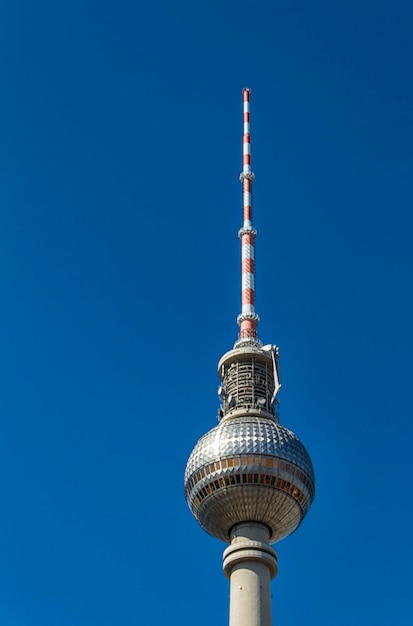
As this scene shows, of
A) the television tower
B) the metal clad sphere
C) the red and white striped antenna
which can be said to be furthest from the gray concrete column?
the red and white striped antenna

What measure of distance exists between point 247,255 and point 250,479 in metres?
28.8

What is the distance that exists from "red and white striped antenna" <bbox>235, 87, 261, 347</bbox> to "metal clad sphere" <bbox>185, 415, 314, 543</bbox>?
1376 cm

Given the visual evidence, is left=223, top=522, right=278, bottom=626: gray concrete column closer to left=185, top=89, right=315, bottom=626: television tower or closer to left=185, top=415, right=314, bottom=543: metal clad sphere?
left=185, top=89, right=315, bottom=626: television tower

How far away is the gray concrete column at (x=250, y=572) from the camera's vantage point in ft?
236

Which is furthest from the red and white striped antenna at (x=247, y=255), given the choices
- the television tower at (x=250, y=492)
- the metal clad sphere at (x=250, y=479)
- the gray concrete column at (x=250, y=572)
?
the gray concrete column at (x=250, y=572)

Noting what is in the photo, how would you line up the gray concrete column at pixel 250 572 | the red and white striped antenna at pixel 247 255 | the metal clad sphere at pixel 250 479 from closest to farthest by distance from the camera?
the gray concrete column at pixel 250 572 < the metal clad sphere at pixel 250 479 < the red and white striped antenna at pixel 247 255

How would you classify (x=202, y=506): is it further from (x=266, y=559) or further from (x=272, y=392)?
(x=272, y=392)

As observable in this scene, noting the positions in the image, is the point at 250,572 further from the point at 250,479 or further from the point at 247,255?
the point at 247,255

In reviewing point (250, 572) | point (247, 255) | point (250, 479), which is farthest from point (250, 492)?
point (247, 255)

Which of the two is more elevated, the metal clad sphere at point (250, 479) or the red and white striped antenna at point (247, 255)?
the red and white striped antenna at point (247, 255)

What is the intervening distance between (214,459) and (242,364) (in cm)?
1310

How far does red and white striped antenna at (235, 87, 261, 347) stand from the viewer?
93.1 meters

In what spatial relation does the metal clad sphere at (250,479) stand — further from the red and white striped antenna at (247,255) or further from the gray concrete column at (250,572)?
the red and white striped antenna at (247,255)

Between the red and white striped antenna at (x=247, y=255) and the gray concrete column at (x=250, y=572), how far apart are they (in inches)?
836
